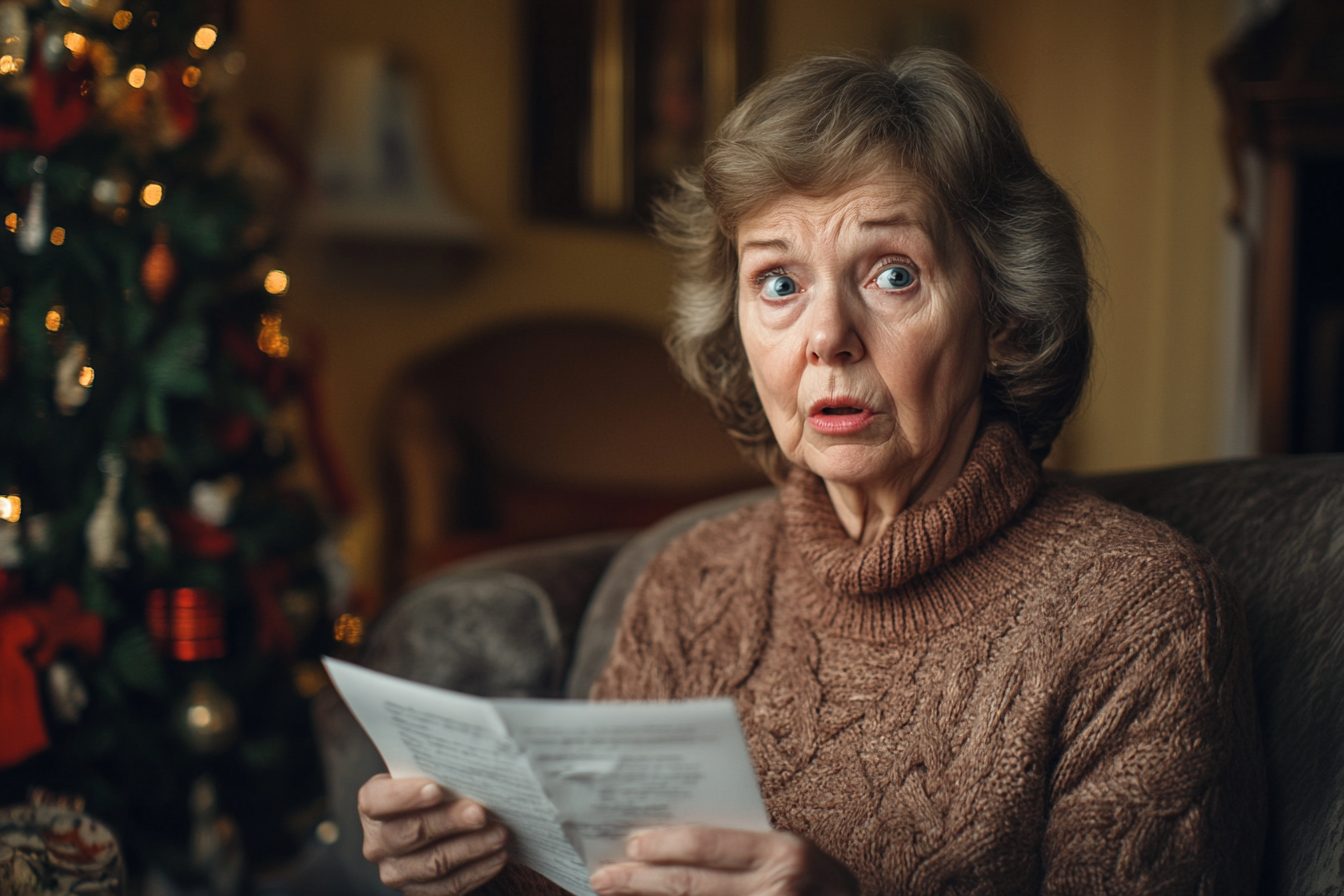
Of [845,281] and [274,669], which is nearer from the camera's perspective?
[845,281]

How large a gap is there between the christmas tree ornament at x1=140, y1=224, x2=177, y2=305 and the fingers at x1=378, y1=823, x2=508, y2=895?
43.8 inches

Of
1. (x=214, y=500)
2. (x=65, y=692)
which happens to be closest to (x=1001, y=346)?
(x=214, y=500)

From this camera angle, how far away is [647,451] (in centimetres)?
395

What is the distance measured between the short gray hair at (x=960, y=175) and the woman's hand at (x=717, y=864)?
544 mm

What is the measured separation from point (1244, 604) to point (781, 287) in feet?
1.90

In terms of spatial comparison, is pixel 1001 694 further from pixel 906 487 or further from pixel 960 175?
pixel 960 175

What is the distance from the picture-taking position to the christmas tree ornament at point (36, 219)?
1.54m

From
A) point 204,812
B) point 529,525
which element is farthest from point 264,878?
point 529,525

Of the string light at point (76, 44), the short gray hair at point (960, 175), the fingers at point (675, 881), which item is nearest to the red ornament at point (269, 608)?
the string light at point (76, 44)

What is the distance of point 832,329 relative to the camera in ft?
3.25

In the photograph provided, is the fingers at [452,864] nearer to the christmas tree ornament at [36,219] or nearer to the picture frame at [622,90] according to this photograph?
the christmas tree ornament at [36,219]

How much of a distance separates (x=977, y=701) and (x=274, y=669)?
1.37 meters

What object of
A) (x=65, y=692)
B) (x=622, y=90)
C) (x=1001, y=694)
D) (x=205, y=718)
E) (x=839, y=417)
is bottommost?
(x=205, y=718)

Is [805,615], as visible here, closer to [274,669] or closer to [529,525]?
[274,669]
